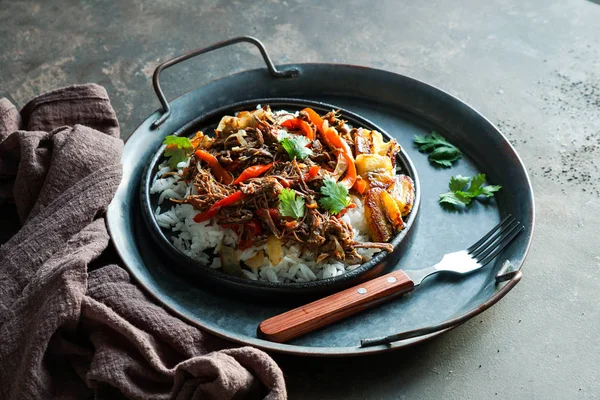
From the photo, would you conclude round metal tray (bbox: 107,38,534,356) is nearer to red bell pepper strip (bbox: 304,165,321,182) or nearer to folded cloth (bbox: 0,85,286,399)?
folded cloth (bbox: 0,85,286,399)

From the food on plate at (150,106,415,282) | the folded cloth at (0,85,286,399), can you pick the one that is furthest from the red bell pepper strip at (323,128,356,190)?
the folded cloth at (0,85,286,399)

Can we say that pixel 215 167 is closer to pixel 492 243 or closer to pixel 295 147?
pixel 295 147

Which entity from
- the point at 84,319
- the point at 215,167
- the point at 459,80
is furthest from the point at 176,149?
the point at 459,80

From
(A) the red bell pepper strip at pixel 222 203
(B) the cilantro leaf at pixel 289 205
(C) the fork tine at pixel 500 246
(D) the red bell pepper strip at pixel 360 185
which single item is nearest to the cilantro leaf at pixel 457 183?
(C) the fork tine at pixel 500 246

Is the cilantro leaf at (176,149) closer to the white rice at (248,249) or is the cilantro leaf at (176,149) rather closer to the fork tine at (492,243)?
the white rice at (248,249)

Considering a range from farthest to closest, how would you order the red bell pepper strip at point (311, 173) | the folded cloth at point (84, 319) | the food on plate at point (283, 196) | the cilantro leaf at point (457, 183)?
the cilantro leaf at point (457, 183)
the red bell pepper strip at point (311, 173)
the food on plate at point (283, 196)
the folded cloth at point (84, 319)
